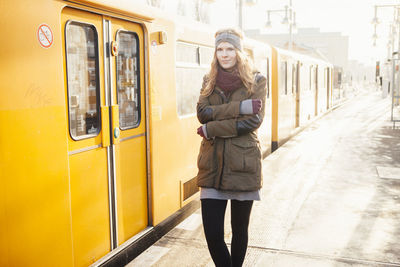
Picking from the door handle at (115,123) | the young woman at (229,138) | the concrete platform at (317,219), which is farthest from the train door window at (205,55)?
the young woman at (229,138)

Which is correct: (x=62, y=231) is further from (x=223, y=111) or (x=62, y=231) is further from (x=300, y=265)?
(x=300, y=265)

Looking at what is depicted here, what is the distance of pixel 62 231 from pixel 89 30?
145 centimetres

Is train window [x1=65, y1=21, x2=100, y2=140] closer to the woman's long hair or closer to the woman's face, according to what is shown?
the woman's long hair

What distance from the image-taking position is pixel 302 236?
4.58 m

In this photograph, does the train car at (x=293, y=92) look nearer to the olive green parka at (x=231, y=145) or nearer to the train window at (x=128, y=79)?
the train window at (x=128, y=79)

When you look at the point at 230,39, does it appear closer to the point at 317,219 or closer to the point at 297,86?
the point at 317,219

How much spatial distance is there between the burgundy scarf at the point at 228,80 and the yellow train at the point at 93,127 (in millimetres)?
1008

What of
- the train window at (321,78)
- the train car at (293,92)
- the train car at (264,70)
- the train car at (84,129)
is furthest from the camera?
the train window at (321,78)

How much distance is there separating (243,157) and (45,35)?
146 centimetres

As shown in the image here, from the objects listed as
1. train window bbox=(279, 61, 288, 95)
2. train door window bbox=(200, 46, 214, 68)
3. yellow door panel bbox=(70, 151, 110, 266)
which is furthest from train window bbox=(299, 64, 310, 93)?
yellow door panel bbox=(70, 151, 110, 266)

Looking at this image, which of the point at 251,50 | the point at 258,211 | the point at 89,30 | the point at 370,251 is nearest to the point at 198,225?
the point at 258,211

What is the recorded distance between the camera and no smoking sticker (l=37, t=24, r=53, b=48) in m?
2.81

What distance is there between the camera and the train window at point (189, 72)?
4797 mm

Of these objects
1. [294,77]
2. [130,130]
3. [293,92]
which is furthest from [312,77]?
[130,130]
